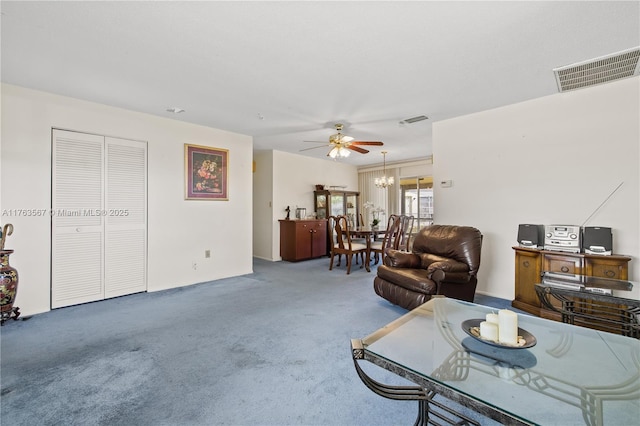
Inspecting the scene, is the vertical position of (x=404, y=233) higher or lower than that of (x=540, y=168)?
lower

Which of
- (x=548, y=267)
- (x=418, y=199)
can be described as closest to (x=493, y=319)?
(x=548, y=267)

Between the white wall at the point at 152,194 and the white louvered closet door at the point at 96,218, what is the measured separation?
0.31ft

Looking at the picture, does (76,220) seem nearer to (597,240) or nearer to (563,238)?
(563,238)

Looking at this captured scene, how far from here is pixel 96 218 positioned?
11.4 ft

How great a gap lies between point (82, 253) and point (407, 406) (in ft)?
12.5

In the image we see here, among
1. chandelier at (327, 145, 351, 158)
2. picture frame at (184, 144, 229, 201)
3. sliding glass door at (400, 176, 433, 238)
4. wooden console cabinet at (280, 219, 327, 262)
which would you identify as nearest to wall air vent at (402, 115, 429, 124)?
chandelier at (327, 145, 351, 158)

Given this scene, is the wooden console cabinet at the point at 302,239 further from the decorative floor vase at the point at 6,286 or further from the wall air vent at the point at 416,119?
the decorative floor vase at the point at 6,286

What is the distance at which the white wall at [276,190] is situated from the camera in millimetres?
6258

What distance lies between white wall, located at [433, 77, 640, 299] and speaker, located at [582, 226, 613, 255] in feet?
0.77

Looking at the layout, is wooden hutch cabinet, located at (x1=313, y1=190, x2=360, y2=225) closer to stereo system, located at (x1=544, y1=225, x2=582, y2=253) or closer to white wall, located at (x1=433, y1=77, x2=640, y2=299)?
white wall, located at (x1=433, y1=77, x2=640, y2=299)

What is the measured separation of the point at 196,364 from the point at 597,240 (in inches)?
151

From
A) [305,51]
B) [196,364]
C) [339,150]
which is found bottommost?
[196,364]

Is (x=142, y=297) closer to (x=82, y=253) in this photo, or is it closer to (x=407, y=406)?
(x=82, y=253)

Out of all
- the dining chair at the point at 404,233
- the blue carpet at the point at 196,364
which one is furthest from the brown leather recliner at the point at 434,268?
the dining chair at the point at 404,233
